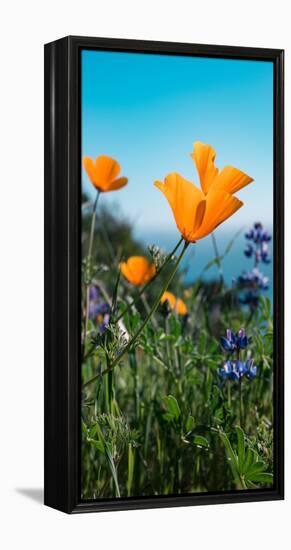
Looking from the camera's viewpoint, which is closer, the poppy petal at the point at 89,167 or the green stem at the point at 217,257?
the poppy petal at the point at 89,167

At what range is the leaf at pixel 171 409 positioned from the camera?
194 inches

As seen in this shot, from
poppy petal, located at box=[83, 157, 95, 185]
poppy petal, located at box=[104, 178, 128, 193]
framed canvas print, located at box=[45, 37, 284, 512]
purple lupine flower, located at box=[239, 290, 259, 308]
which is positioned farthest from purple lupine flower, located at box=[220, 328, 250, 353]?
poppy petal, located at box=[83, 157, 95, 185]

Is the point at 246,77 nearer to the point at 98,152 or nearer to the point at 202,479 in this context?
the point at 98,152

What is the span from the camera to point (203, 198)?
4828 millimetres

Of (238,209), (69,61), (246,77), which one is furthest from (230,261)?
(69,61)

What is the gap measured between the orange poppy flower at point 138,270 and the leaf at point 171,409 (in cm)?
41

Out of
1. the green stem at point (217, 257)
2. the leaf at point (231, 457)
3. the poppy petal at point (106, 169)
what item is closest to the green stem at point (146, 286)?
the green stem at point (217, 257)

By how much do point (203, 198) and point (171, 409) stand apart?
0.72 m

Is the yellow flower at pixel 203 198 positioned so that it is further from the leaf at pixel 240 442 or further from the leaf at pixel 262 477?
the leaf at pixel 262 477

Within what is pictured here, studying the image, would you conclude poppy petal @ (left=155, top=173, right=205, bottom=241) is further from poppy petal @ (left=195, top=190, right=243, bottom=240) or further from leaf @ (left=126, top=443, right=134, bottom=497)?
leaf @ (left=126, top=443, right=134, bottom=497)

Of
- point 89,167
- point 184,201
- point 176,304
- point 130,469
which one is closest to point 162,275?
point 176,304

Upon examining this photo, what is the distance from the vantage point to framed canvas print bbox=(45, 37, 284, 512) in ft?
15.5

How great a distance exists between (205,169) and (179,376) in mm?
746

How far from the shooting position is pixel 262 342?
5137mm
